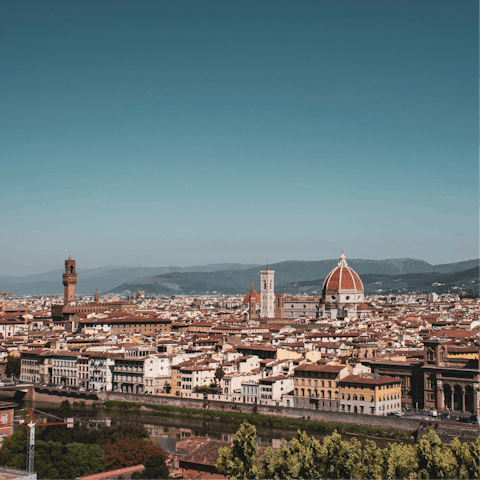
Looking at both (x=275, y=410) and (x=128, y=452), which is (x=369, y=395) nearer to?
(x=275, y=410)

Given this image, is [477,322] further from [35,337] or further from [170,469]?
[170,469]

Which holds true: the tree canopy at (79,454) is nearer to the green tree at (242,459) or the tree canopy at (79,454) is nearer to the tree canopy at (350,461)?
the green tree at (242,459)

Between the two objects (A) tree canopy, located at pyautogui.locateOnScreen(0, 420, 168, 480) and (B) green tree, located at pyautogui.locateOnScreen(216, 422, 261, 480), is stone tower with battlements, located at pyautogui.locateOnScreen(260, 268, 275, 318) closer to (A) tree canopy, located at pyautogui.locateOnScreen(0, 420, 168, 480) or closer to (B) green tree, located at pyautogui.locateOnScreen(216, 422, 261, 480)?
(A) tree canopy, located at pyautogui.locateOnScreen(0, 420, 168, 480)

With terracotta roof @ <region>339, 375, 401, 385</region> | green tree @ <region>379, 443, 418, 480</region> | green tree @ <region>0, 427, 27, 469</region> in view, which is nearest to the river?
terracotta roof @ <region>339, 375, 401, 385</region>

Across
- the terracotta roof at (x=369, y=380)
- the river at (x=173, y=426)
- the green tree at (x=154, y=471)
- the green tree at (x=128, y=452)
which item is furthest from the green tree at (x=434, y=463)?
the terracotta roof at (x=369, y=380)

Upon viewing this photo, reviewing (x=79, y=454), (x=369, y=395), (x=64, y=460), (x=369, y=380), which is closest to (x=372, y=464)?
(x=79, y=454)
